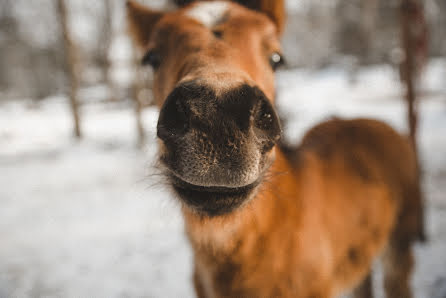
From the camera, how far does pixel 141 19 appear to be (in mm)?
2086

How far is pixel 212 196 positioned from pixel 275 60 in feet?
3.15

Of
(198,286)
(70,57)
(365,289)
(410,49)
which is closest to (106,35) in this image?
(70,57)

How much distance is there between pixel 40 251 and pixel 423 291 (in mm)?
4323

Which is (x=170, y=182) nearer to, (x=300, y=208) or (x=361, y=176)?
→ (x=300, y=208)

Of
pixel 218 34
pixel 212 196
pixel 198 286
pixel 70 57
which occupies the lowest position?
pixel 198 286

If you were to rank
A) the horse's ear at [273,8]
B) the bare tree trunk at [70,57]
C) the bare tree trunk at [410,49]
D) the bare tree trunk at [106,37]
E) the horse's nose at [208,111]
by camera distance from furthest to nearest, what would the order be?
the bare tree trunk at [106,37], the bare tree trunk at [70,57], the bare tree trunk at [410,49], the horse's ear at [273,8], the horse's nose at [208,111]

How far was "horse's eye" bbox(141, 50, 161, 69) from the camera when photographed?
60.6 inches

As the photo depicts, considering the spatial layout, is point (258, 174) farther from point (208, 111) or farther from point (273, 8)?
point (273, 8)

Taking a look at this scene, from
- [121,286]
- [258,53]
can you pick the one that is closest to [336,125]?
[258,53]

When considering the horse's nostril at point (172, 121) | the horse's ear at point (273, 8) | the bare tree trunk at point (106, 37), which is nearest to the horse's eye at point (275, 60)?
the horse's ear at point (273, 8)

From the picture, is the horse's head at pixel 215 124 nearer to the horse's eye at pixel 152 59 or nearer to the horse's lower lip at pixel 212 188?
the horse's lower lip at pixel 212 188

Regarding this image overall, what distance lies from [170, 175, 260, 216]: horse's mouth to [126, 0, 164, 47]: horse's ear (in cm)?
157

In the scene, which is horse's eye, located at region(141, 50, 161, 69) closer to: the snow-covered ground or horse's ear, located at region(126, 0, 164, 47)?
the snow-covered ground

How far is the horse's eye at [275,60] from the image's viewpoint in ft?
4.98
